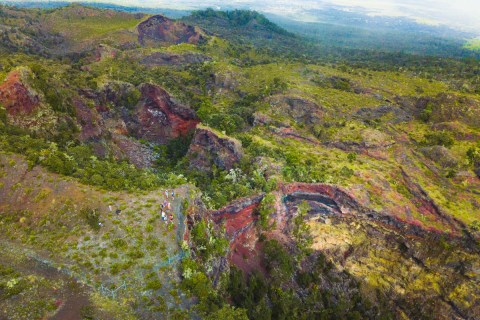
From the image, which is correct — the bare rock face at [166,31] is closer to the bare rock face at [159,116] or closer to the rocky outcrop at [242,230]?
the bare rock face at [159,116]

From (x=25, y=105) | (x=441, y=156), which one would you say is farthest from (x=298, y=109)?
(x=25, y=105)

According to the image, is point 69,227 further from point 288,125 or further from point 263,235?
point 288,125

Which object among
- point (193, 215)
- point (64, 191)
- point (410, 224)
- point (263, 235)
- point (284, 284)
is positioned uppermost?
point (64, 191)

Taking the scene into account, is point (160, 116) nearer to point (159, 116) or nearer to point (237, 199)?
point (159, 116)

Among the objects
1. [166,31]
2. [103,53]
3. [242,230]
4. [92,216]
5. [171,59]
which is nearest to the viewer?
[92,216]

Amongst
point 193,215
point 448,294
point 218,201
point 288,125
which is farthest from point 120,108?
point 448,294

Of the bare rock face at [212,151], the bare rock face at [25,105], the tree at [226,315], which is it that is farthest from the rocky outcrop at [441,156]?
the bare rock face at [25,105]

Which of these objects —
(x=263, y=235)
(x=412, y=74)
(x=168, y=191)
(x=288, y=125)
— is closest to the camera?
(x=168, y=191)

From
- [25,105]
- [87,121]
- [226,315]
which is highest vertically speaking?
[25,105]
